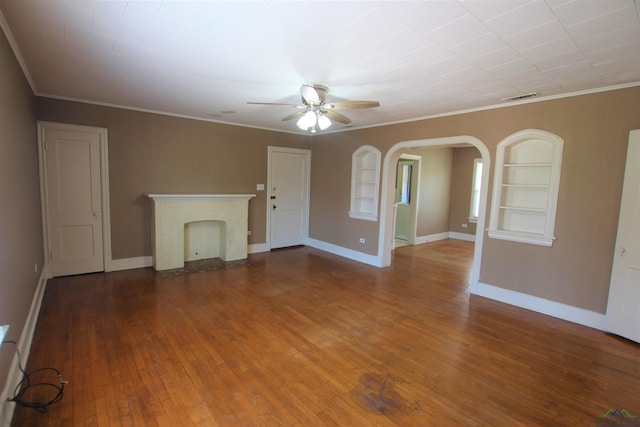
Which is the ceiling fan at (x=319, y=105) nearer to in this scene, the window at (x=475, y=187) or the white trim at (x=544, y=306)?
the white trim at (x=544, y=306)

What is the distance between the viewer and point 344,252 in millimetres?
6359

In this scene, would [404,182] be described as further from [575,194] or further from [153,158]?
[153,158]

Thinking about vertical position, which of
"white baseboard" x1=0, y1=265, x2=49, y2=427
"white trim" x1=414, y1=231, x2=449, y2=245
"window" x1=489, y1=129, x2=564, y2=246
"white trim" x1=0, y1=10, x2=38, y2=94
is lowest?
"white baseboard" x1=0, y1=265, x2=49, y2=427

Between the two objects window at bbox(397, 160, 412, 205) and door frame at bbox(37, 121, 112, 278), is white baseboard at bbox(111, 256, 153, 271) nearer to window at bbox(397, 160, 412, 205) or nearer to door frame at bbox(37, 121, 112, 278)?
door frame at bbox(37, 121, 112, 278)

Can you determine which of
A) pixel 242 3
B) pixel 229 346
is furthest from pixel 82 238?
pixel 242 3

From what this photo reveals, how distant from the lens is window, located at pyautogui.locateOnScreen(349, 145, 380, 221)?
237 inches

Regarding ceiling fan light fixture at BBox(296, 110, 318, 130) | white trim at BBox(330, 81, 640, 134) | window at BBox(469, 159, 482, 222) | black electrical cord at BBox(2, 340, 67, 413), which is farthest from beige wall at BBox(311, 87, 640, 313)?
black electrical cord at BBox(2, 340, 67, 413)

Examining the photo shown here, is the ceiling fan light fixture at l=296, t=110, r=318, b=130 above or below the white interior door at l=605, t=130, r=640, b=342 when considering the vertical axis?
above

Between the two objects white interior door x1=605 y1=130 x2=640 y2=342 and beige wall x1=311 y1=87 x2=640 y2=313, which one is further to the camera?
beige wall x1=311 y1=87 x2=640 y2=313

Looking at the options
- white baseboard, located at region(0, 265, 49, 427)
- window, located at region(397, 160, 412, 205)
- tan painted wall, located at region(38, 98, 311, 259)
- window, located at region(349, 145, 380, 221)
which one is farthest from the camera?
window, located at region(397, 160, 412, 205)

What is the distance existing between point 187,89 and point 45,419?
329 cm

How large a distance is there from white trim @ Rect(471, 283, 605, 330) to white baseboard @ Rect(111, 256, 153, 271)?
16.9ft

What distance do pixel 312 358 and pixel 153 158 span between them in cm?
421

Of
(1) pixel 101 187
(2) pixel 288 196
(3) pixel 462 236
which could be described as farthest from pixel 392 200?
(1) pixel 101 187
